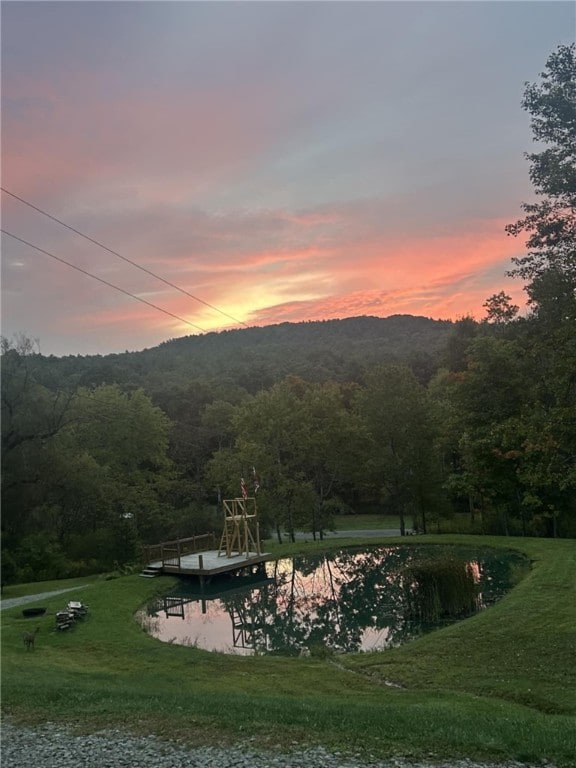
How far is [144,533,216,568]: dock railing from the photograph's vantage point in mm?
23156

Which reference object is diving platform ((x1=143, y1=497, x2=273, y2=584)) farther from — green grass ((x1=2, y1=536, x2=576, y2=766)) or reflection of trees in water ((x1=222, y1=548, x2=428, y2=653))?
green grass ((x1=2, y1=536, x2=576, y2=766))

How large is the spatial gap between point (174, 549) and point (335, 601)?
788 centimetres

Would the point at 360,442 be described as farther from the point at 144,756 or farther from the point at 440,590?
the point at 144,756

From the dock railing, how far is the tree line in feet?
7.47

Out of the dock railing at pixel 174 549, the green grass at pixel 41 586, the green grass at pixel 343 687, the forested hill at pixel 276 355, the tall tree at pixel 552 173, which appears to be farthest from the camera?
the forested hill at pixel 276 355

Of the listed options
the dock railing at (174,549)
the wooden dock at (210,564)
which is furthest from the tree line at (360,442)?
the wooden dock at (210,564)

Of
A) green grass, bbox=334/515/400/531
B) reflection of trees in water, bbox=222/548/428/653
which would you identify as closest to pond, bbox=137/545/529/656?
reflection of trees in water, bbox=222/548/428/653

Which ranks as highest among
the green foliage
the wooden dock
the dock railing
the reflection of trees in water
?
the dock railing

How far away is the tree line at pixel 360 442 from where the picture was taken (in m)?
12.1

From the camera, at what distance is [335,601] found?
19.1m

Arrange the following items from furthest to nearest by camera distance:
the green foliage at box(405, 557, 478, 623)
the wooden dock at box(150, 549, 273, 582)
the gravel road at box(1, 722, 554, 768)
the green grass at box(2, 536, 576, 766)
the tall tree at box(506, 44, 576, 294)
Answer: the wooden dock at box(150, 549, 273, 582), the green foliage at box(405, 557, 478, 623), the tall tree at box(506, 44, 576, 294), the green grass at box(2, 536, 576, 766), the gravel road at box(1, 722, 554, 768)

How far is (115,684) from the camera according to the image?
415 inches

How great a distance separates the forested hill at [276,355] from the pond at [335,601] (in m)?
32.3

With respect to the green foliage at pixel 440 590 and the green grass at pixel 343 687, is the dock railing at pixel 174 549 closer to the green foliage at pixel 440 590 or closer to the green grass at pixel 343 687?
the green grass at pixel 343 687
